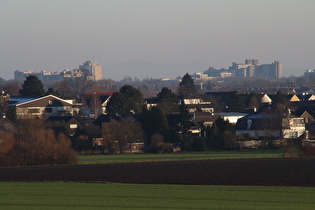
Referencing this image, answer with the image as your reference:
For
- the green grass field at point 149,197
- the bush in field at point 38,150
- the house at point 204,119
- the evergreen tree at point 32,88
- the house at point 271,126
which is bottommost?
the green grass field at point 149,197

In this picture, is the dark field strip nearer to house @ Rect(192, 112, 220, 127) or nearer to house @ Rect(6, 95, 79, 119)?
house @ Rect(192, 112, 220, 127)

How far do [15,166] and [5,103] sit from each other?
37.0 m

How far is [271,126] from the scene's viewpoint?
6050 cm

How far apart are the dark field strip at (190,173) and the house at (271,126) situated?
17.9 m

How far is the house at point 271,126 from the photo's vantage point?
60281 millimetres

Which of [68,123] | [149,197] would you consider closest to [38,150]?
[68,123]

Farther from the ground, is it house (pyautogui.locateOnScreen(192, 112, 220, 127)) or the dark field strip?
house (pyautogui.locateOnScreen(192, 112, 220, 127))

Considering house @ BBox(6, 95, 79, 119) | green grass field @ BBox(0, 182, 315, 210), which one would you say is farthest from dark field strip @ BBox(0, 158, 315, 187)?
house @ BBox(6, 95, 79, 119)

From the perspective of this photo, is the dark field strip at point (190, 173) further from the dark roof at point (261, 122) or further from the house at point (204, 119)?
the house at point (204, 119)

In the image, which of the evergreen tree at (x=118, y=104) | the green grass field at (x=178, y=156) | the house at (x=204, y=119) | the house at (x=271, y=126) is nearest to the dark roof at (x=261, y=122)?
the house at (x=271, y=126)

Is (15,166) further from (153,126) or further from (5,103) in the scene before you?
(5,103)

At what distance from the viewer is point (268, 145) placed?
2172 inches

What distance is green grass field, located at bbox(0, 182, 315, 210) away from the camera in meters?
21.9

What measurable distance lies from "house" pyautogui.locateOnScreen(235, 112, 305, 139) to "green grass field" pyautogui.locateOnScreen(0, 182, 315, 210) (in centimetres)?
3140
